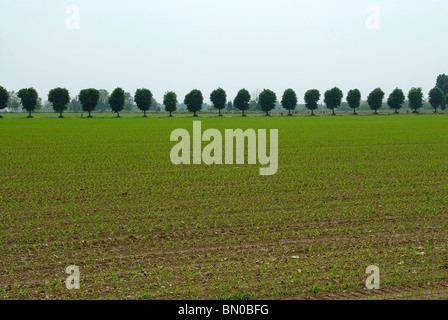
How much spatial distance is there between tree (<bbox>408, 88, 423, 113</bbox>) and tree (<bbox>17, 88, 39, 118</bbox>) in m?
141

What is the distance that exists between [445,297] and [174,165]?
675 inches

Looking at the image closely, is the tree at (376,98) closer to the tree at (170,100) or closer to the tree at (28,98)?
the tree at (170,100)

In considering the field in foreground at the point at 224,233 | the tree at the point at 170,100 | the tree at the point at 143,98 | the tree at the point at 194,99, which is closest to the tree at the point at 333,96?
the tree at the point at 194,99

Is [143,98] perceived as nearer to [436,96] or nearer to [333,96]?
[333,96]

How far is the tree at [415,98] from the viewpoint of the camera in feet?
554

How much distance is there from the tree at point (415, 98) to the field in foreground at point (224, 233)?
542 feet

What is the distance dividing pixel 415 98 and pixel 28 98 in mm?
143311

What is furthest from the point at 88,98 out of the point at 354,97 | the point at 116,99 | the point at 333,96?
the point at 354,97

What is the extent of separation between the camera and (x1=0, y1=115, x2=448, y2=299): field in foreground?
7438mm

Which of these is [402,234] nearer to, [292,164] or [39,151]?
[292,164]

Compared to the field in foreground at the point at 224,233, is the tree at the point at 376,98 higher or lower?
higher

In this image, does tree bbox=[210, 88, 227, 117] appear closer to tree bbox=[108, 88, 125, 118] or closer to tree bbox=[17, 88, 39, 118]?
tree bbox=[108, 88, 125, 118]

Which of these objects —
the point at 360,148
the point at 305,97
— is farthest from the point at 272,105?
the point at 360,148

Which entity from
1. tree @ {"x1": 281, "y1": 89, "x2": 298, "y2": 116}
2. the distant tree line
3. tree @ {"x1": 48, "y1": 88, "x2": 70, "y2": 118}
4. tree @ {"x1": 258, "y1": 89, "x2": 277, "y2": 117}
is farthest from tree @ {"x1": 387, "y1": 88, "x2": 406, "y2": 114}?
tree @ {"x1": 48, "y1": 88, "x2": 70, "y2": 118}
